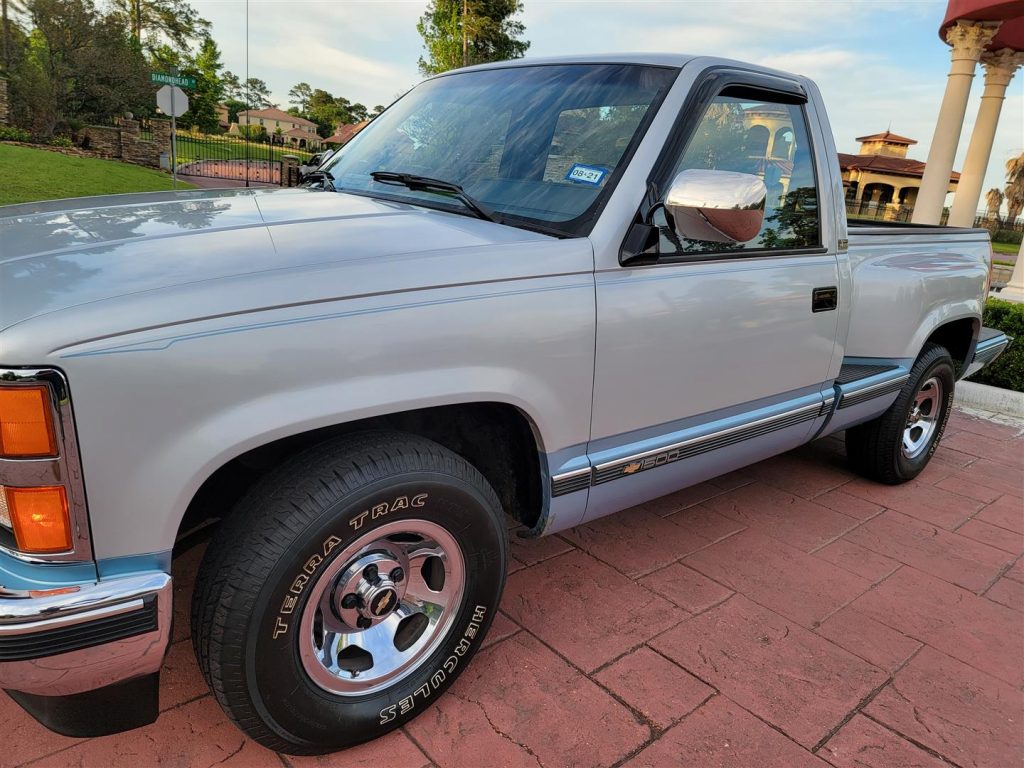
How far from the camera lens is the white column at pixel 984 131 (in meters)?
12.8

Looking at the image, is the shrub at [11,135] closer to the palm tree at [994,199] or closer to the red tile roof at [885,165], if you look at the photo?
the red tile roof at [885,165]

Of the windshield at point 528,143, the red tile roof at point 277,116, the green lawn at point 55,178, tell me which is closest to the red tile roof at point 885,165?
the green lawn at point 55,178

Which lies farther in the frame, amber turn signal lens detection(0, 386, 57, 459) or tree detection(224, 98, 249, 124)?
tree detection(224, 98, 249, 124)

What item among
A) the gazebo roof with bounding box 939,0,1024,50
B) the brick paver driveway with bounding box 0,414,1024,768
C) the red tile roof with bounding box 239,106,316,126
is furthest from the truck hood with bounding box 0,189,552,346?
the red tile roof with bounding box 239,106,316,126

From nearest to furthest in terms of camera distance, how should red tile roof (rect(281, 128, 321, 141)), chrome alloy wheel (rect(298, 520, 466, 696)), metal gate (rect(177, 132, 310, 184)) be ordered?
chrome alloy wheel (rect(298, 520, 466, 696)) < metal gate (rect(177, 132, 310, 184)) < red tile roof (rect(281, 128, 321, 141))

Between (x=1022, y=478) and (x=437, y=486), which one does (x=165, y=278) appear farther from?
(x=1022, y=478)

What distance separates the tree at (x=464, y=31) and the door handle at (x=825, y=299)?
28.4m

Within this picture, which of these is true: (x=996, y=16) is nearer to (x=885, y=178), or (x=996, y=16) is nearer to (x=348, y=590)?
(x=348, y=590)

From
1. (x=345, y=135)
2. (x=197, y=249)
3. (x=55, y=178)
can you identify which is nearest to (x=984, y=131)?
(x=197, y=249)

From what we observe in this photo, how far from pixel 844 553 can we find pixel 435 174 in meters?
2.55

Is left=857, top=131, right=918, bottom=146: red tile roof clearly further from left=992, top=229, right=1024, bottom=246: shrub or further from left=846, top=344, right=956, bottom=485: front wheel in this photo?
left=846, top=344, right=956, bottom=485: front wheel

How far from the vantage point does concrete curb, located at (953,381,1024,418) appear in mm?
6074

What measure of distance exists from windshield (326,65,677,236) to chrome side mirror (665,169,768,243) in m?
0.23

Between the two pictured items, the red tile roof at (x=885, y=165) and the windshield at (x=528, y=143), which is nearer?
the windshield at (x=528, y=143)
